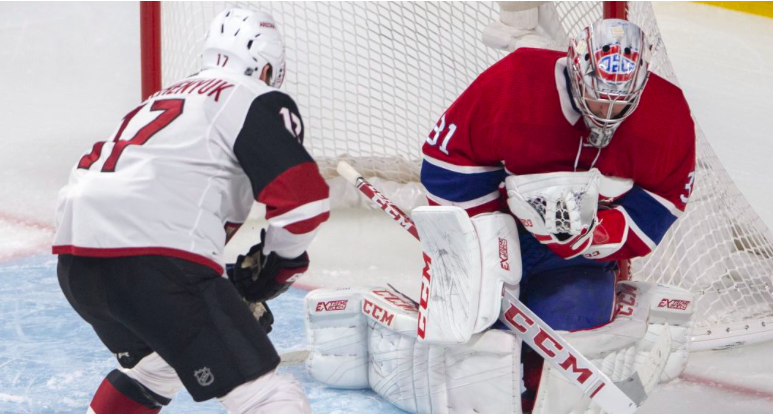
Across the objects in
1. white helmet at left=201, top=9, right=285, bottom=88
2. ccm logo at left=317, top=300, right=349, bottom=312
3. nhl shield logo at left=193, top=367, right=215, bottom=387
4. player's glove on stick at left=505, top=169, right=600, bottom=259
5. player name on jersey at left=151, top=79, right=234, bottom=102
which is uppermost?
white helmet at left=201, top=9, right=285, bottom=88

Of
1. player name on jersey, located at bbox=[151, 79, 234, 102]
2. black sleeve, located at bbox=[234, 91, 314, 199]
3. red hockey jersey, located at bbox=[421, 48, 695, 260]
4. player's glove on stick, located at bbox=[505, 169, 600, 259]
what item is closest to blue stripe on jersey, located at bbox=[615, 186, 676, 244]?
red hockey jersey, located at bbox=[421, 48, 695, 260]

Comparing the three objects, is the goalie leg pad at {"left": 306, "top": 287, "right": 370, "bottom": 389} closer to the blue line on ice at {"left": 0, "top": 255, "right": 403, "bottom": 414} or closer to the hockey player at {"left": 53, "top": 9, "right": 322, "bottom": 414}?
the blue line on ice at {"left": 0, "top": 255, "right": 403, "bottom": 414}

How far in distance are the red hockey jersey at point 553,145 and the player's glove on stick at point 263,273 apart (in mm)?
433

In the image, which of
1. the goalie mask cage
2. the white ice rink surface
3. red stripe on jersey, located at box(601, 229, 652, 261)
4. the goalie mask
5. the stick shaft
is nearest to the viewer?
the goalie mask

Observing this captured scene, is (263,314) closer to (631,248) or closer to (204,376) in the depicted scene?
(204,376)

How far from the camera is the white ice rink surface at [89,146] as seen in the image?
7.98ft

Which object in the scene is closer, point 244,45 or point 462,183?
point 244,45

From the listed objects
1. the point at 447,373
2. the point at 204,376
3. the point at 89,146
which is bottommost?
the point at 89,146

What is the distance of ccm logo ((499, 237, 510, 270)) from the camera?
2.07 m

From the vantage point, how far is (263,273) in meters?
1.86

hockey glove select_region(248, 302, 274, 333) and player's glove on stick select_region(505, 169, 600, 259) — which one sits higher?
player's glove on stick select_region(505, 169, 600, 259)

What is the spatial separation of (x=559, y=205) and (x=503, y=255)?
162mm

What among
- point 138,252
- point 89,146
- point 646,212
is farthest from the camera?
point 89,146

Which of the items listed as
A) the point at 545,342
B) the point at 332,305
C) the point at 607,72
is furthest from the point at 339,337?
the point at 607,72
